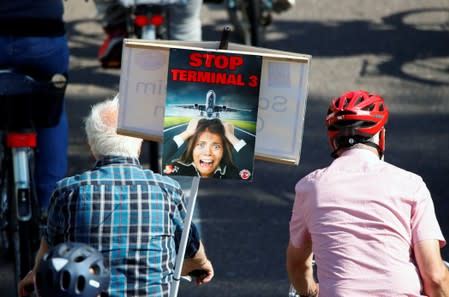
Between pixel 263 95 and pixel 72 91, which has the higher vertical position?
pixel 263 95

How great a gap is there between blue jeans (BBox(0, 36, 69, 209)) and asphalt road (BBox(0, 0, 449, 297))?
0.63 m

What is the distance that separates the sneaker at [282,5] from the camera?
9016 millimetres

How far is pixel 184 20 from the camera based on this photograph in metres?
7.27

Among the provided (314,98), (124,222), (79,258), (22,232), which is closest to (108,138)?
(124,222)

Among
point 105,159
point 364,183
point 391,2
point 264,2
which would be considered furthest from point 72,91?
point 364,183

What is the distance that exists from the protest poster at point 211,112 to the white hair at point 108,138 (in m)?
0.25

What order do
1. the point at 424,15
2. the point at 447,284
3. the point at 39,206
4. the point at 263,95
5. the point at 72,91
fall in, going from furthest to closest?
the point at 424,15 < the point at 72,91 < the point at 39,206 < the point at 263,95 < the point at 447,284

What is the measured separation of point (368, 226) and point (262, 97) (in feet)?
2.04

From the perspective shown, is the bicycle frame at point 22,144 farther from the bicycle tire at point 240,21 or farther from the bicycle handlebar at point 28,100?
the bicycle tire at point 240,21

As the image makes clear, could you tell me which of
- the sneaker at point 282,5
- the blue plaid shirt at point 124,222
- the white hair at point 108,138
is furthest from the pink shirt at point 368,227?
the sneaker at point 282,5

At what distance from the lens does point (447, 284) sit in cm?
383

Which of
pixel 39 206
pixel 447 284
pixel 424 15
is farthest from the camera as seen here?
pixel 424 15

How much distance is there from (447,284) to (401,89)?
4936mm

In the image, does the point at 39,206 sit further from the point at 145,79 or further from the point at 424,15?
the point at 424,15
